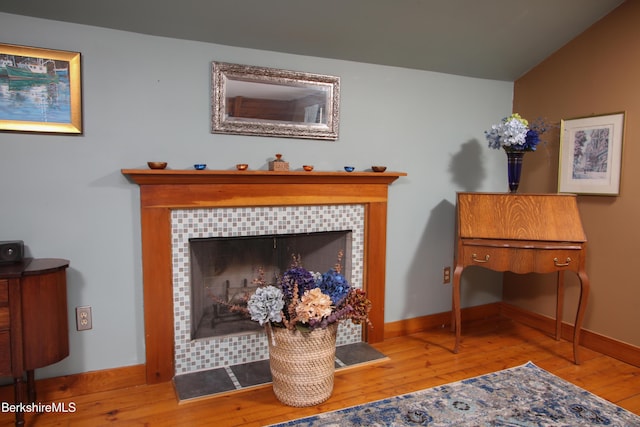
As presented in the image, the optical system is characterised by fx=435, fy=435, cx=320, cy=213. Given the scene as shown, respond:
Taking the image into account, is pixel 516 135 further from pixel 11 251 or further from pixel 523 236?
pixel 11 251

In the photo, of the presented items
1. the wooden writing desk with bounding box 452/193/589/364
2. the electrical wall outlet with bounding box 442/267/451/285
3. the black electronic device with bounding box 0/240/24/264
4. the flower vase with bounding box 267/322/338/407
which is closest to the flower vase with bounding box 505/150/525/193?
the wooden writing desk with bounding box 452/193/589/364

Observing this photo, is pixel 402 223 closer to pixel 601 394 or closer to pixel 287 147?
pixel 287 147

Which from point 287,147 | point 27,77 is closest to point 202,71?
point 287,147

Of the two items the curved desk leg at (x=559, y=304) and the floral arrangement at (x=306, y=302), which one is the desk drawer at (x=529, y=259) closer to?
the curved desk leg at (x=559, y=304)

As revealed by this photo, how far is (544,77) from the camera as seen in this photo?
3303 mm

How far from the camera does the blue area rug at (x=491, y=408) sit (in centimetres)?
211

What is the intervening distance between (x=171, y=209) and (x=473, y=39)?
88.3 inches

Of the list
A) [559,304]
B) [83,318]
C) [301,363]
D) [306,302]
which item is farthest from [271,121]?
[559,304]

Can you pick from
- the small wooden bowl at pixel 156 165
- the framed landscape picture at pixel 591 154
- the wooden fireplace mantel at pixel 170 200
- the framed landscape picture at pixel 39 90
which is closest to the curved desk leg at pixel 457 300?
the wooden fireplace mantel at pixel 170 200

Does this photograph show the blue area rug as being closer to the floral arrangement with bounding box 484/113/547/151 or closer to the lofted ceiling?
the floral arrangement with bounding box 484/113/547/151

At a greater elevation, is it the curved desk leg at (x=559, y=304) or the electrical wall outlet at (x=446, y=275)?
the electrical wall outlet at (x=446, y=275)

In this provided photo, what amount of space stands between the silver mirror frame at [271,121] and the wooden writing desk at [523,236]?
3.51 ft

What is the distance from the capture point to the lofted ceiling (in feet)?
7.27

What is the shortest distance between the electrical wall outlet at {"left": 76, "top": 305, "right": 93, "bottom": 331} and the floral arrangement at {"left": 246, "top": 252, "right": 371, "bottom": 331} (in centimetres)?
89
